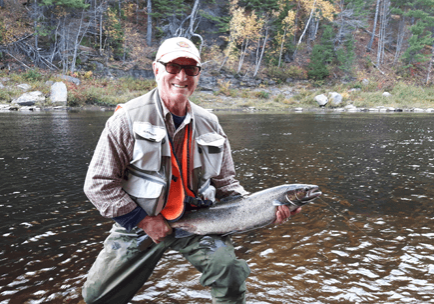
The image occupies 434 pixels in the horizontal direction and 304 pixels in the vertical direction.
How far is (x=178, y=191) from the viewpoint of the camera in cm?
252

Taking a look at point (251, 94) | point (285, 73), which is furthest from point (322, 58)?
point (251, 94)

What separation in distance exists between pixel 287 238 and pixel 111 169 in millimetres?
3035

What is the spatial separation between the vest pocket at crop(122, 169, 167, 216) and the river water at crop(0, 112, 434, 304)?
1305mm

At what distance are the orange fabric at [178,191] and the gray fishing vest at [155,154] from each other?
55 millimetres

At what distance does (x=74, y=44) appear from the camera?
3394cm

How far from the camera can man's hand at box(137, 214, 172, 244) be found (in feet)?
7.93

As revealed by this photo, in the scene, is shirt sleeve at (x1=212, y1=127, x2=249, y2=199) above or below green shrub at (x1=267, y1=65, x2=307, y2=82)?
below

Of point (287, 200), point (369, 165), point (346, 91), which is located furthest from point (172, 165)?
point (346, 91)

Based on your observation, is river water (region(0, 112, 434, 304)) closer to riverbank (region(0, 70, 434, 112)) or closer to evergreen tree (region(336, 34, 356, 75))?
riverbank (region(0, 70, 434, 112))

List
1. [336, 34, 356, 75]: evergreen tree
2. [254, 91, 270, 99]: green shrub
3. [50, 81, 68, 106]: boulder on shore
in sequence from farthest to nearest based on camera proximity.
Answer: [336, 34, 356, 75]: evergreen tree < [254, 91, 270, 99]: green shrub < [50, 81, 68, 106]: boulder on shore

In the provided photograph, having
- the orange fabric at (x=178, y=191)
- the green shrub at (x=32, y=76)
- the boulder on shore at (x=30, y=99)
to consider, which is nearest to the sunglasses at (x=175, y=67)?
the orange fabric at (x=178, y=191)

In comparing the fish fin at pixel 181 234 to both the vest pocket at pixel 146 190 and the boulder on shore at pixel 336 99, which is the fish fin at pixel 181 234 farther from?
the boulder on shore at pixel 336 99

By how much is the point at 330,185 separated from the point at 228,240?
202 inches

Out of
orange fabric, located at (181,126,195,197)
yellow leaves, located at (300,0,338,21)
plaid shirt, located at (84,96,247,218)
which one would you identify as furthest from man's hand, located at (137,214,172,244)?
yellow leaves, located at (300,0,338,21)
